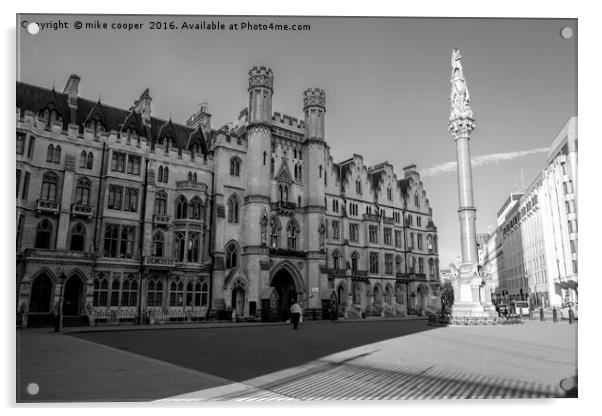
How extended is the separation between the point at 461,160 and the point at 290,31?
2016 centimetres

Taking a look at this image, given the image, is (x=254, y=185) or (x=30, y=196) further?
(x=254, y=185)

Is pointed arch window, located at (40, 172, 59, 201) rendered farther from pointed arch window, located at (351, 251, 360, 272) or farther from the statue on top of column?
pointed arch window, located at (351, 251, 360, 272)

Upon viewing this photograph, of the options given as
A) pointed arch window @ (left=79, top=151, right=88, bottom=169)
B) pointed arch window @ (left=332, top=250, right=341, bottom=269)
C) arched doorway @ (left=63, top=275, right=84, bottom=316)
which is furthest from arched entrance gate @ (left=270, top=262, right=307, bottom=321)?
pointed arch window @ (left=79, top=151, right=88, bottom=169)

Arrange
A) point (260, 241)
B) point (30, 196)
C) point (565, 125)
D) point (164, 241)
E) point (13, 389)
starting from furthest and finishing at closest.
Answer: point (260, 241)
point (164, 241)
point (30, 196)
point (565, 125)
point (13, 389)

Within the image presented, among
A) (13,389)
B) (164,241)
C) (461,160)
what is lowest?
(13,389)

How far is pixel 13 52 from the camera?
399 inches

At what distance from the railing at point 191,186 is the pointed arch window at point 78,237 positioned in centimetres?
736

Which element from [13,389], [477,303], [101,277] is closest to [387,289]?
[477,303]

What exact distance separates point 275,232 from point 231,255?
5052 millimetres

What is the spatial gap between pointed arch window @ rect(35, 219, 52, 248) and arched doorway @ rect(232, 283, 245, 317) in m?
13.6

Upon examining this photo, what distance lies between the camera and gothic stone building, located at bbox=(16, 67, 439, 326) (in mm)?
28516

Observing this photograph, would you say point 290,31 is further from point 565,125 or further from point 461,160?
point 461,160

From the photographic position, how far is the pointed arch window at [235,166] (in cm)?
3797

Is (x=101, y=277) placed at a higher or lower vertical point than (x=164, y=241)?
lower
